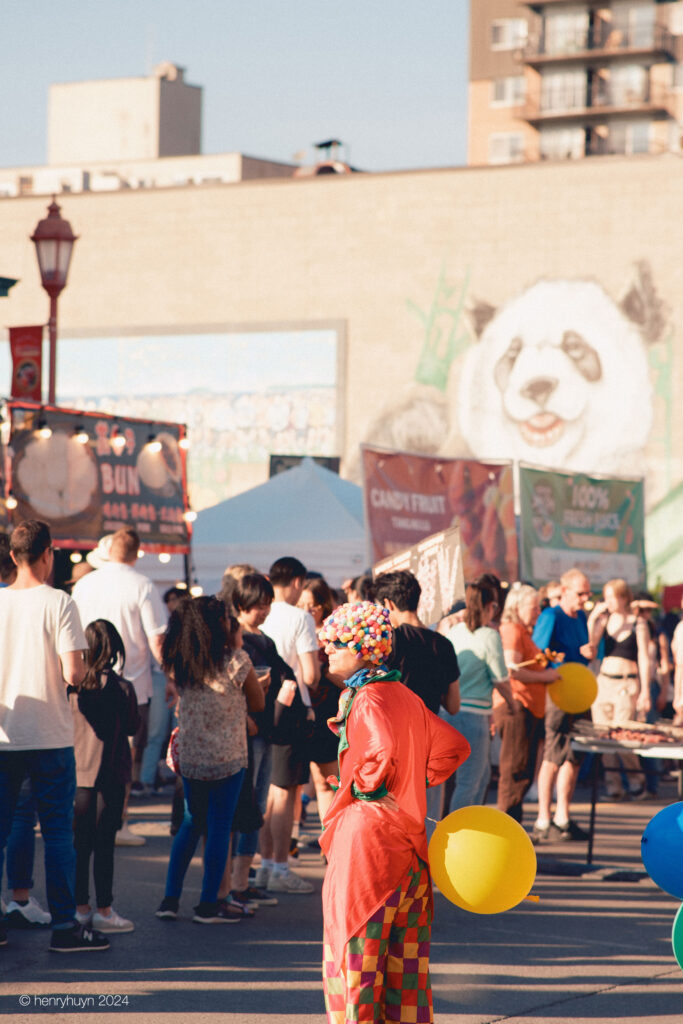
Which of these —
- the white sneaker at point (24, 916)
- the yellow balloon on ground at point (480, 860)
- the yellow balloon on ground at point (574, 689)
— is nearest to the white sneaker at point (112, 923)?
the white sneaker at point (24, 916)

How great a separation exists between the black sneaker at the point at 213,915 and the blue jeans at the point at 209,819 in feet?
0.68

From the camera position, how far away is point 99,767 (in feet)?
25.7

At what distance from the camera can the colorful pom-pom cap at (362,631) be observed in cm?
520

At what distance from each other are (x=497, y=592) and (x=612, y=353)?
31.9m

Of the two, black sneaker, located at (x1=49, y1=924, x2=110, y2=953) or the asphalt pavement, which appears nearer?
the asphalt pavement

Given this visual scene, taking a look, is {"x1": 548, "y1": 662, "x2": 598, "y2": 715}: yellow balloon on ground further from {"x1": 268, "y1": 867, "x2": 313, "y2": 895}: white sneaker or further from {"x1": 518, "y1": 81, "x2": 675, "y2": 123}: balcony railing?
{"x1": 518, "y1": 81, "x2": 675, "y2": 123}: balcony railing

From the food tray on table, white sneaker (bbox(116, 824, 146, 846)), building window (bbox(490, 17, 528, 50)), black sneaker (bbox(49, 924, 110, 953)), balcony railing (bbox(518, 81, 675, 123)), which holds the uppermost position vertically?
building window (bbox(490, 17, 528, 50))

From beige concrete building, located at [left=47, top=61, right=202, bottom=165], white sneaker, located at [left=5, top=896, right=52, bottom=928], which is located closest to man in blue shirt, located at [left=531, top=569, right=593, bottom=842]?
white sneaker, located at [left=5, top=896, right=52, bottom=928]

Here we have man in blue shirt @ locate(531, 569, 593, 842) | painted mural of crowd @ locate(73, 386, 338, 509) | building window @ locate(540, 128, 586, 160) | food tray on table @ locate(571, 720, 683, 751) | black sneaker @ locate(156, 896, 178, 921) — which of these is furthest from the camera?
building window @ locate(540, 128, 586, 160)

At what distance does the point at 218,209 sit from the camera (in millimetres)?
46531

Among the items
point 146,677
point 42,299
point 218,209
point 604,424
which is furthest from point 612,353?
point 146,677

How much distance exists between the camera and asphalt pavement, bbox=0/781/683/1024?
657 cm

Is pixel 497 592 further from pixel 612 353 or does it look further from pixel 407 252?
pixel 407 252

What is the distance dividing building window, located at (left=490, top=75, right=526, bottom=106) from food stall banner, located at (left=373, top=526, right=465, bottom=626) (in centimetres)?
6681
